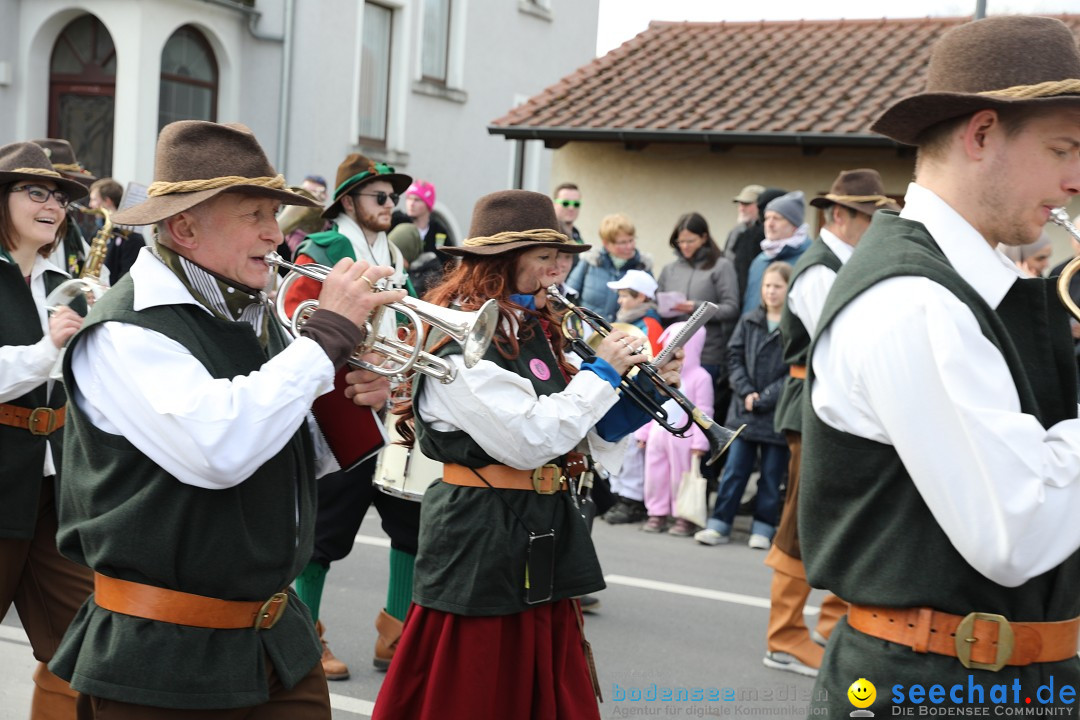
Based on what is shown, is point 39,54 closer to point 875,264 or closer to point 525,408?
point 525,408

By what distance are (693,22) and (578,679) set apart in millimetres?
13791

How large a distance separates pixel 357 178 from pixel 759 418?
3799mm

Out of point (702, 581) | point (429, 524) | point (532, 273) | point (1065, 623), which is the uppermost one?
point (532, 273)

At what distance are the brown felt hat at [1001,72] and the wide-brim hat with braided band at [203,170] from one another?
144 cm

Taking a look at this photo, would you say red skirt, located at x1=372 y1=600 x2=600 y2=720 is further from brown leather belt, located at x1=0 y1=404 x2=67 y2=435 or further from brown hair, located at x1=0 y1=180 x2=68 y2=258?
brown hair, located at x1=0 y1=180 x2=68 y2=258

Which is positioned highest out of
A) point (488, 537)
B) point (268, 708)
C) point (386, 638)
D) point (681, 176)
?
point (681, 176)

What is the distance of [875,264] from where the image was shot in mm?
2297

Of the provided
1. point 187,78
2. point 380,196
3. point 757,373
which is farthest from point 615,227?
point 187,78

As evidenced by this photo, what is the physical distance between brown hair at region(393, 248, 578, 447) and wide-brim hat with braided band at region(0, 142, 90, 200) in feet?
4.74

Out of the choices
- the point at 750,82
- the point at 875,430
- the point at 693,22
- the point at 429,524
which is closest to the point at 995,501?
the point at 875,430


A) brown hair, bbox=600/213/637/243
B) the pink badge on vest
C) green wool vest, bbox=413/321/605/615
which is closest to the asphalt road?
green wool vest, bbox=413/321/605/615

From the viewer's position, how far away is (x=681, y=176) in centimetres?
1376

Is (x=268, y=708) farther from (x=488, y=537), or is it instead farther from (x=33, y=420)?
(x=33, y=420)

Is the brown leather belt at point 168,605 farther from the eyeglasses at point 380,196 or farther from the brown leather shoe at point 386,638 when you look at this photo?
the eyeglasses at point 380,196
